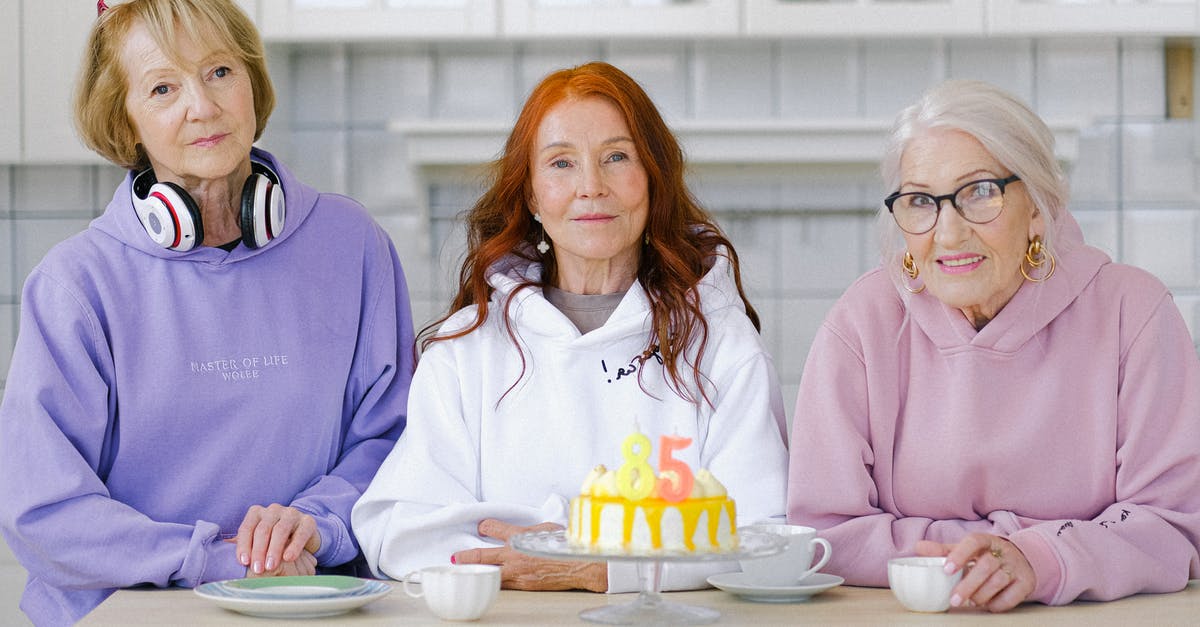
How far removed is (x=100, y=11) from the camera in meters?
1.95

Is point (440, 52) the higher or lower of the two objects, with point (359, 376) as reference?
higher

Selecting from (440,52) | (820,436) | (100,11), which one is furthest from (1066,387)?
(440,52)

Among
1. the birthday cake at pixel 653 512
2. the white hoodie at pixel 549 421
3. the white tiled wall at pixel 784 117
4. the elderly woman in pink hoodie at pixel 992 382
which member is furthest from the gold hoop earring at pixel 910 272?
the white tiled wall at pixel 784 117

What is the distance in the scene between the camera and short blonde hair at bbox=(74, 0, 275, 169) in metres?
1.89

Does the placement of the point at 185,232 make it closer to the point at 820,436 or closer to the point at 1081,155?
the point at 820,436

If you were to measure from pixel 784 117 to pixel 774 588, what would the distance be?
1793 millimetres

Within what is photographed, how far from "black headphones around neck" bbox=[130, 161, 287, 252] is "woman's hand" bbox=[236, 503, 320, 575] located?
1.29 feet

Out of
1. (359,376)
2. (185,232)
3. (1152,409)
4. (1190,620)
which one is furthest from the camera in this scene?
(359,376)

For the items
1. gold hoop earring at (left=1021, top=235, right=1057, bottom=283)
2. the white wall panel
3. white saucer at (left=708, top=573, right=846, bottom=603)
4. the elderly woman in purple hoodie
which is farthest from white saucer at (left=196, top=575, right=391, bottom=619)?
the white wall panel

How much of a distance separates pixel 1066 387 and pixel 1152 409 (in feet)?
0.34

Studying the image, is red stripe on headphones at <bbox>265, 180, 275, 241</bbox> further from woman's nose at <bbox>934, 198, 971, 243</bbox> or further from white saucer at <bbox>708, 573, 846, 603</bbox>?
woman's nose at <bbox>934, 198, 971, 243</bbox>

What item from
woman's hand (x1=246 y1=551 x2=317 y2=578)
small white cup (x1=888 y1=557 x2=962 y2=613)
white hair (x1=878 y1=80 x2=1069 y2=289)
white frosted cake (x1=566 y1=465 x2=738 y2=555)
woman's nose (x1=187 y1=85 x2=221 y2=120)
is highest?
woman's nose (x1=187 y1=85 x2=221 y2=120)

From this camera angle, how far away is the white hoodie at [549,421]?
5.89 ft

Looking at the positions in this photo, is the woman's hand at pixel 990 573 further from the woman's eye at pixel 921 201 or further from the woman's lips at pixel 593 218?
the woman's lips at pixel 593 218
